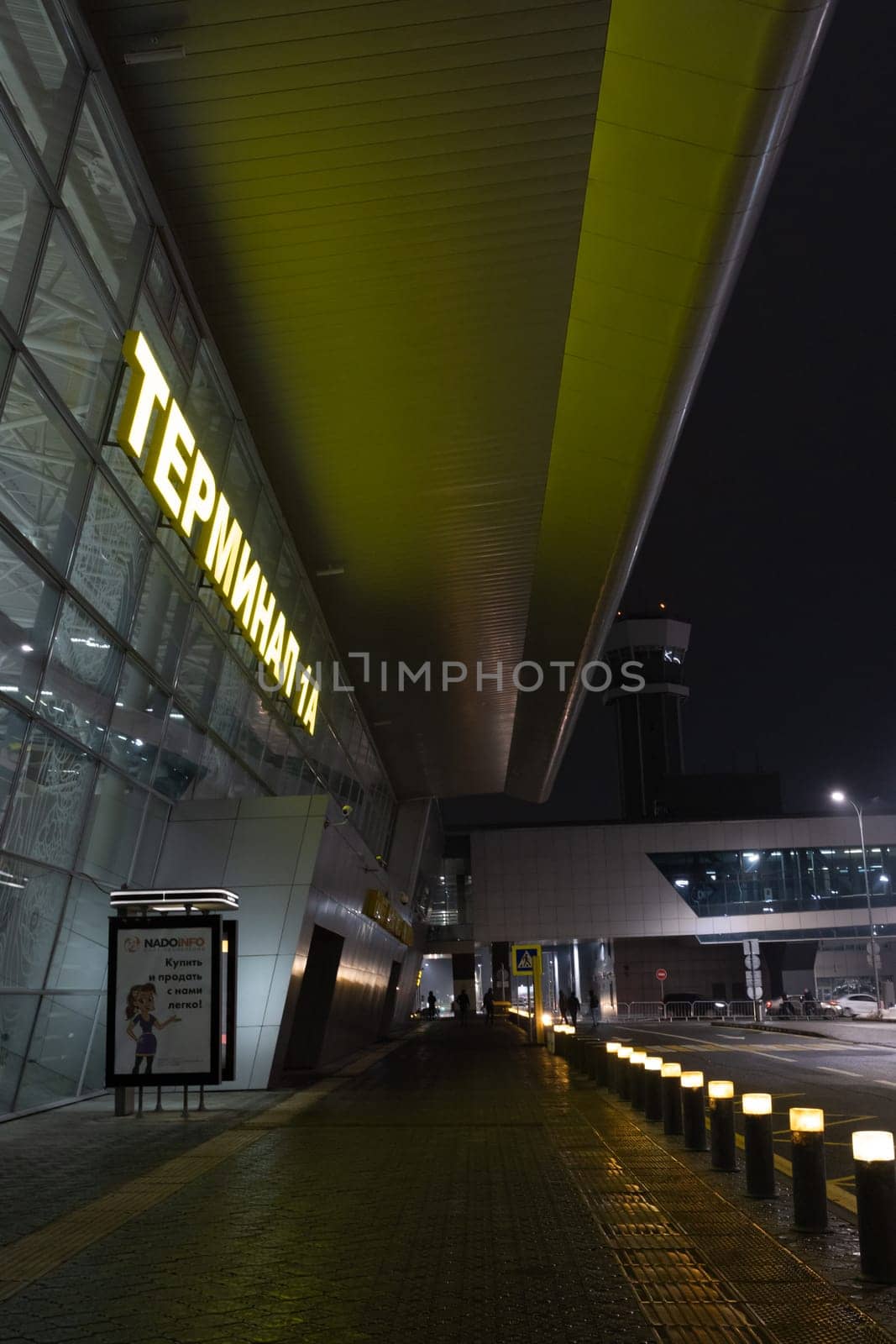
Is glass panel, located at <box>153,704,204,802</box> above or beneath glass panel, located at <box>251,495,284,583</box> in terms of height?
beneath

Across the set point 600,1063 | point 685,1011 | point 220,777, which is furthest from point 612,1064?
point 685,1011

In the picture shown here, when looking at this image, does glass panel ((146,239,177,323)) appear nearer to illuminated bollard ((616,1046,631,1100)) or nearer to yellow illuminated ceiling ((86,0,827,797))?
yellow illuminated ceiling ((86,0,827,797))

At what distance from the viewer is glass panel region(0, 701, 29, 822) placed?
12.2m

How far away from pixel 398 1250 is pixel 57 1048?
975 cm

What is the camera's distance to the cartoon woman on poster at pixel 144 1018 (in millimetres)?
13992

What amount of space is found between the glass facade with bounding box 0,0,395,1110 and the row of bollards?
7261mm

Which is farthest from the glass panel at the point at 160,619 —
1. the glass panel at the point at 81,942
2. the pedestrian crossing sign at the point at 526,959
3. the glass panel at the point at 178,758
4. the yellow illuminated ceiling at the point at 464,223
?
the pedestrian crossing sign at the point at 526,959

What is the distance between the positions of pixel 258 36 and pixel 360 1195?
9.20 meters

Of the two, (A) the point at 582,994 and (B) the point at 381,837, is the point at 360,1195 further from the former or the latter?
(A) the point at 582,994

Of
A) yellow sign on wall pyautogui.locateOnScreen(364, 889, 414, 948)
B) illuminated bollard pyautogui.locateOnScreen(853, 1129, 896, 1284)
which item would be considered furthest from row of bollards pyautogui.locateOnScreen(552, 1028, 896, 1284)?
yellow sign on wall pyautogui.locateOnScreen(364, 889, 414, 948)

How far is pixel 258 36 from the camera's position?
995cm

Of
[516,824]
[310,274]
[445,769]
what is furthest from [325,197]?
[516,824]

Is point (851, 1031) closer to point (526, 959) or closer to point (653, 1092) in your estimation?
point (526, 959)

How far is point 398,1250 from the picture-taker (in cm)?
655
